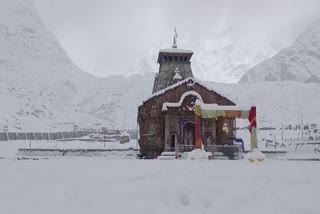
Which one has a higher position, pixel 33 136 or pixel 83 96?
pixel 83 96

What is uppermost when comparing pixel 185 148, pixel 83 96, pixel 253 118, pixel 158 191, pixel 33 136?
pixel 83 96

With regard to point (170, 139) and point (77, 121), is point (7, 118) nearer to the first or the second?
point (77, 121)

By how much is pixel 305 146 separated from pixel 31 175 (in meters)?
26.8

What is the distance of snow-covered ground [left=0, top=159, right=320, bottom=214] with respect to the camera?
20.0 ft

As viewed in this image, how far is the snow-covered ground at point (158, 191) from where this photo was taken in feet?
20.0

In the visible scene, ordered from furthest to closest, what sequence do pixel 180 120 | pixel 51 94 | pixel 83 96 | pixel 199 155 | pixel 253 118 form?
pixel 83 96
pixel 51 94
pixel 180 120
pixel 253 118
pixel 199 155

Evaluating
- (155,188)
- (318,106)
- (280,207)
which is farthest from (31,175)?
(318,106)

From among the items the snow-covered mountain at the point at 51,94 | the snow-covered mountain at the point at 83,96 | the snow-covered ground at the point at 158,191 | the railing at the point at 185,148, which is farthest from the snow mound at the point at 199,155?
the snow-covered mountain at the point at 51,94

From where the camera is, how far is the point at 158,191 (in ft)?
22.3

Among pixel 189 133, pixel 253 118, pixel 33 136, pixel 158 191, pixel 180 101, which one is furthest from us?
pixel 33 136

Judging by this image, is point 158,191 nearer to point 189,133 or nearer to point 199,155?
A: point 199,155

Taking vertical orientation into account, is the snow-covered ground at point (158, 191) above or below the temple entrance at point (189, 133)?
below

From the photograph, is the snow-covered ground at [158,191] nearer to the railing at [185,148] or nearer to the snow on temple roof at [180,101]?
the railing at [185,148]

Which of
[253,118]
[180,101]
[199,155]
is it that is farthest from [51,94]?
[199,155]
